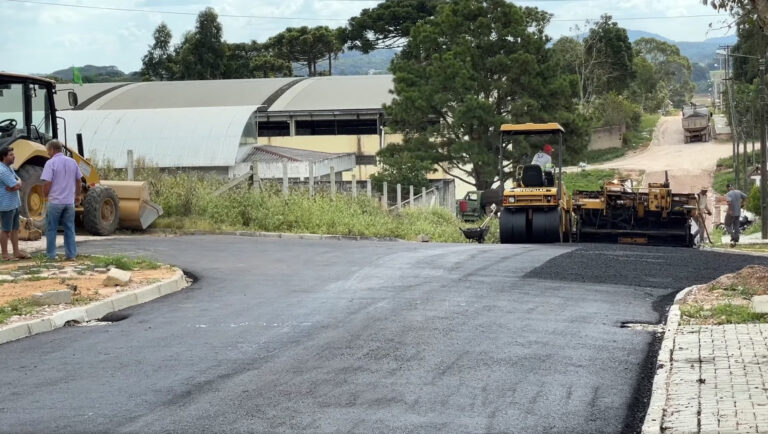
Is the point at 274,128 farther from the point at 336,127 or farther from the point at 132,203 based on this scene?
the point at 132,203

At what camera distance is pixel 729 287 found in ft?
43.3

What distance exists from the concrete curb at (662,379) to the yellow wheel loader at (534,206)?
40.2 feet

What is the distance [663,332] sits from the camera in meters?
10.8

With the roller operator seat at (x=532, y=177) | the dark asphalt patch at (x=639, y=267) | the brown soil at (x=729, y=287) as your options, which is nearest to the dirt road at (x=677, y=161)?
the roller operator seat at (x=532, y=177)

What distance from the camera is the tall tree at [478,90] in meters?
49.7

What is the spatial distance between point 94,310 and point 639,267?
26.7 ft

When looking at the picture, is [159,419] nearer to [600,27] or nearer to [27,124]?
[27,124]

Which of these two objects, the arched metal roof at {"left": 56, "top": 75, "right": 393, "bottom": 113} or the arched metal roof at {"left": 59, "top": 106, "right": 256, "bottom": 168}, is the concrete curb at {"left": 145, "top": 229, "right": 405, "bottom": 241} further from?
the arched metal roof at {"left": 56, "top": 75, "right": 393, "bottom": 113}

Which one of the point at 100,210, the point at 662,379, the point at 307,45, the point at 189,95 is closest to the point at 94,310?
the point at 662,379

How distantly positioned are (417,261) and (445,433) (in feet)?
32.1

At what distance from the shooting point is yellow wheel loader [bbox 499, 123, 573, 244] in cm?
2423

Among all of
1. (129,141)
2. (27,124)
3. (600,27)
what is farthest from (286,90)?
(27,124)

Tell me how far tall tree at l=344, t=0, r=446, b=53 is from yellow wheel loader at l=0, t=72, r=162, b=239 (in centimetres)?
6279

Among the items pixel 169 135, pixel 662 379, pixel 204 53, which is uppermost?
pixel 204 53
